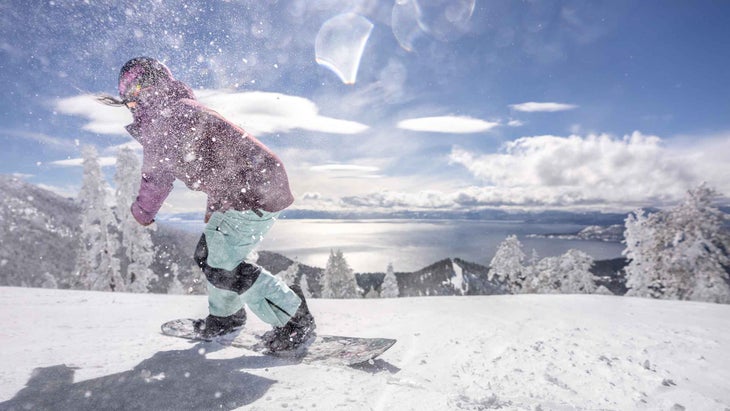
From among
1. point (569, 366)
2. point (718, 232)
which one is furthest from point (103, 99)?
point (718, 232)

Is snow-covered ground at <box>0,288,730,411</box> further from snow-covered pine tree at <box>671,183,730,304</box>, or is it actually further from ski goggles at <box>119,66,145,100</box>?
snow-covered pine tree at <box>671,183,730,304</box>

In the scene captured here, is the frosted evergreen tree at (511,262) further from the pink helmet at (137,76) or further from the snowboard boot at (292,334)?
the pink helmet at (137,76)

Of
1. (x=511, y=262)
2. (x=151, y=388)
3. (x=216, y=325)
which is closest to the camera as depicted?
(x=151, y=388)

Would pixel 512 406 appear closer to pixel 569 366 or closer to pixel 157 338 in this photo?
pixel 569 366

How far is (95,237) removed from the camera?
19781 millimetres

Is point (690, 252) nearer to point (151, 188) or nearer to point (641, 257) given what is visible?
point (641, 257)

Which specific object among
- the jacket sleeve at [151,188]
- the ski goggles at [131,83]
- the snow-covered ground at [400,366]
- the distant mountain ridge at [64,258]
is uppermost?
the ski goggles at [131,83]

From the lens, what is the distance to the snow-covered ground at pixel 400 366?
75.5 inches

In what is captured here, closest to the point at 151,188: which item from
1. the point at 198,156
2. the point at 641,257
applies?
the point at 198,156

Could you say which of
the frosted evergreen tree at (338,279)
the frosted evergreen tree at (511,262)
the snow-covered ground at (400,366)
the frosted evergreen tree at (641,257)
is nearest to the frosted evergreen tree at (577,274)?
the frosted evergreen tree at (511,262)

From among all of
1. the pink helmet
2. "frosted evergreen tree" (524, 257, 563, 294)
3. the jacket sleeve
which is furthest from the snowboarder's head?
"frosted evergreen tree" (524, 257, 563, 294)

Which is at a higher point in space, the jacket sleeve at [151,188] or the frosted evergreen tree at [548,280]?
the jacket sleeve at [151,188]

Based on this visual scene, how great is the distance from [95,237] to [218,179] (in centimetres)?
2252

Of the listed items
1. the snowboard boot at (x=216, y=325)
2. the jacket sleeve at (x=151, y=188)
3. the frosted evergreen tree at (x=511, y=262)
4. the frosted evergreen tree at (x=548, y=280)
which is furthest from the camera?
the frosted evergreen tree at (x=511, y=262)
